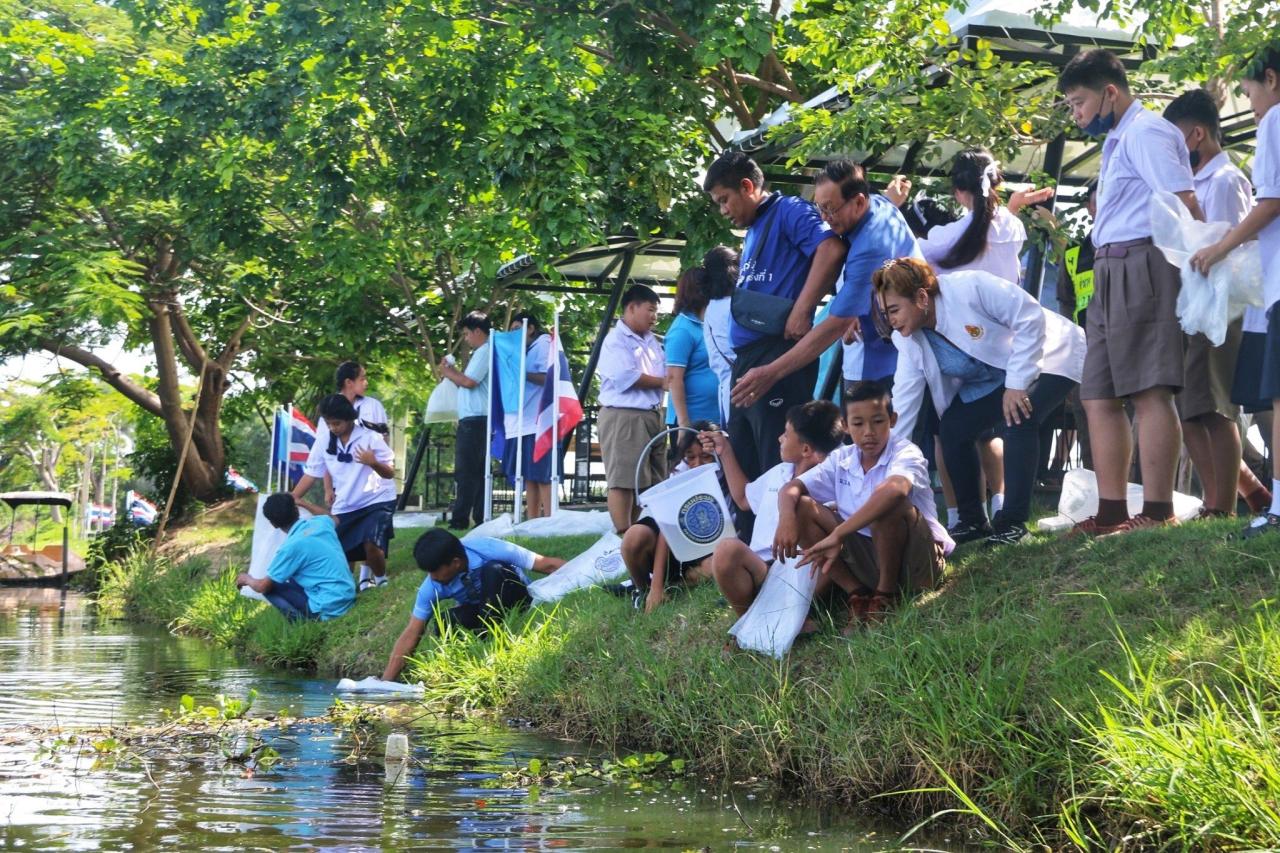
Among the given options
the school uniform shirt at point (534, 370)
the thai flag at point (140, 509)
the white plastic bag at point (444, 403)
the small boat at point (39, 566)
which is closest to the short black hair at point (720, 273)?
the school uniform shirt at point (534, 370)

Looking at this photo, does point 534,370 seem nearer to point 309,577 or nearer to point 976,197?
point 309,577

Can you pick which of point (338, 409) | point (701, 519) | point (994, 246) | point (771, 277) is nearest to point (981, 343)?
point (994, 246)

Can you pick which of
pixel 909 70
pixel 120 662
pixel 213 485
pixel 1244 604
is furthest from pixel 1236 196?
pixel 213 485

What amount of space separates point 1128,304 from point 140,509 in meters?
20.6

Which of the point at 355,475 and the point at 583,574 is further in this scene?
the point at 355,475

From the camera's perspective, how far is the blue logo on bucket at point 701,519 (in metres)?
6.98

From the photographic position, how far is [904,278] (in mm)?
6258

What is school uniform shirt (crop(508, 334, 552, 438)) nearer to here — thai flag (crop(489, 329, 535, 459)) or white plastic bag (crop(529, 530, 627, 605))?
thai flag (crop(489, 329, 535, 459))

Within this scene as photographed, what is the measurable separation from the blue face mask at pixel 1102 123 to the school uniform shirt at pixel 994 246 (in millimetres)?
904

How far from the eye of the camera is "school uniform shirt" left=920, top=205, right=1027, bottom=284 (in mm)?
6863

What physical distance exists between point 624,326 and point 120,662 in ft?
14.5

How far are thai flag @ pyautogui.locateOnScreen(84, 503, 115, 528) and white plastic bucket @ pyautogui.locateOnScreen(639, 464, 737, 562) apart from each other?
38.3m

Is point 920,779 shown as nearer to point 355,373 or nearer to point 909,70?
point 909,70

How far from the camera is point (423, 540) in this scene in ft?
26.3
